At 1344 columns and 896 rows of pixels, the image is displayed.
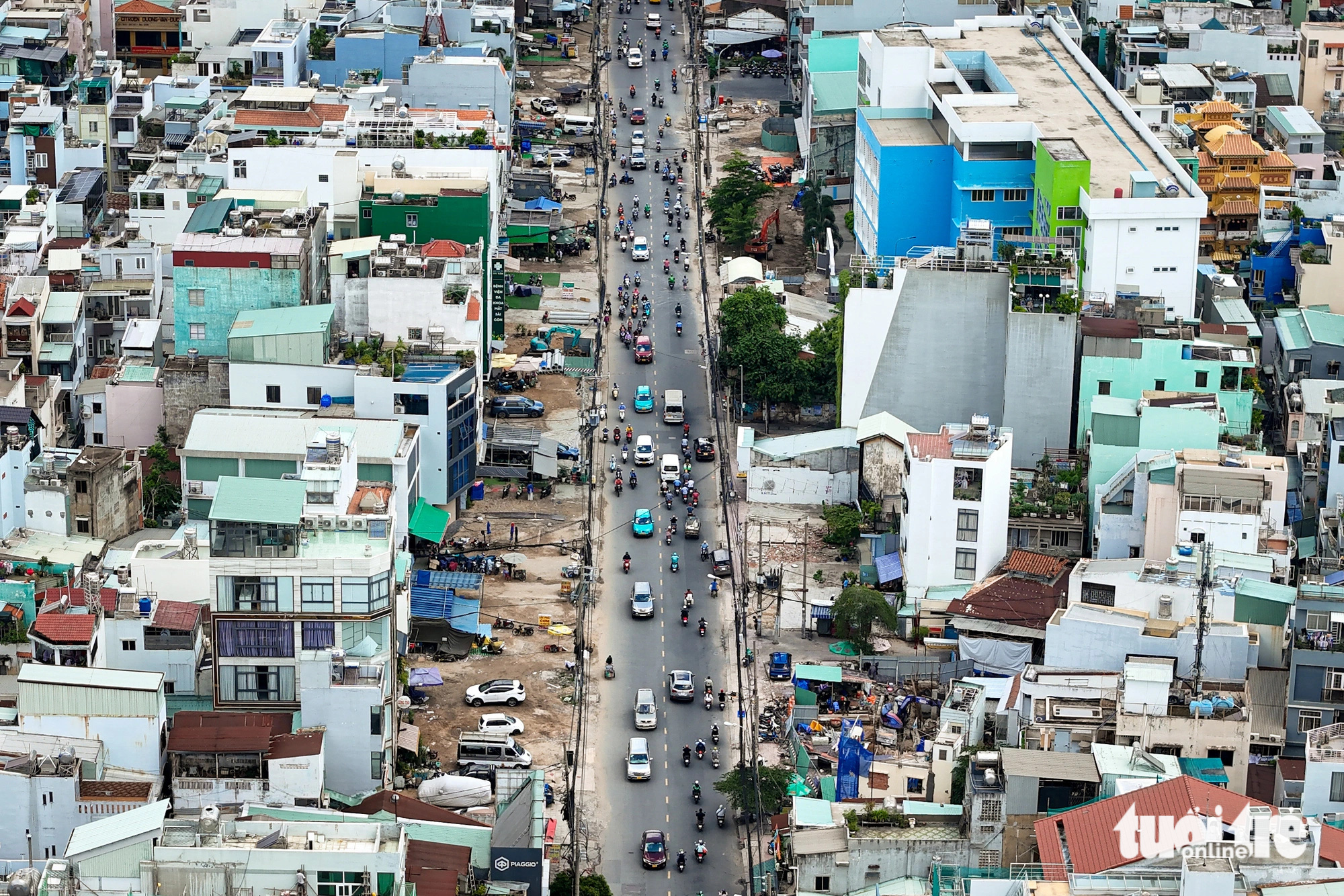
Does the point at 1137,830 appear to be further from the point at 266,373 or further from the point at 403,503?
the point at 266,373

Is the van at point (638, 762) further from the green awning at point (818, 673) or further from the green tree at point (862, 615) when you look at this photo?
the green tree at point (862, 615)

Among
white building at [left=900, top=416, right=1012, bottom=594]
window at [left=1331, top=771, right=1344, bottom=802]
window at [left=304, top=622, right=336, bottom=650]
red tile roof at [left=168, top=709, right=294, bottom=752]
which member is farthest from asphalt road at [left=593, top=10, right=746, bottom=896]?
window at [left=1331, top=771, right=1344, bottom=802]

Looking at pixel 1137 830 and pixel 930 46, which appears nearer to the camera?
pixel 1137 830

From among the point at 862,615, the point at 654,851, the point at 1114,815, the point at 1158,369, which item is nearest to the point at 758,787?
the point at 654,851

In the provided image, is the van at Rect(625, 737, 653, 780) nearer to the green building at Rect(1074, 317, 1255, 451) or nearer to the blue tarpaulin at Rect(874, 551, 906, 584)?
the blue tarpaulin at Rect(874, 551, 906, 584)

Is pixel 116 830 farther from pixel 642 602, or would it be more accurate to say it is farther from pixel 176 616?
pixel 642 602

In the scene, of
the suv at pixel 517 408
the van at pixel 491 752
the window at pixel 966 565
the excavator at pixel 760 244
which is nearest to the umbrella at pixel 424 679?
the van at pixel 491 752

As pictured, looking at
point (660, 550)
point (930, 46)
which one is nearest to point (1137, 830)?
point (660, 550)
